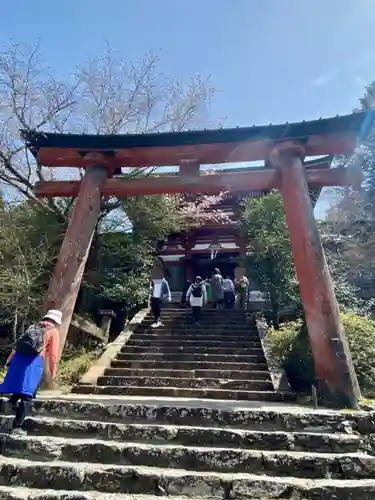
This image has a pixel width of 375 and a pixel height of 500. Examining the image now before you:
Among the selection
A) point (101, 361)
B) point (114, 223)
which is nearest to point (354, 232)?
point (114, 223)

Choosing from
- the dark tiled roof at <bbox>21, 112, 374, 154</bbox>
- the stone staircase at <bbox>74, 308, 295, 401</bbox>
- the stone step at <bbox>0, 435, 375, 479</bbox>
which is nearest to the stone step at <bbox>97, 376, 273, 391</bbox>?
the stone staircase at <bbox>74, 308, 295, 401</bbox>

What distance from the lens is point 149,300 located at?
42.3 ft

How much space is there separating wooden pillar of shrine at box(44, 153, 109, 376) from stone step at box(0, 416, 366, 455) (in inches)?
78.8

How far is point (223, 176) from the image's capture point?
747cm

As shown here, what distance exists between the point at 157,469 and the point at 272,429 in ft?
4.91

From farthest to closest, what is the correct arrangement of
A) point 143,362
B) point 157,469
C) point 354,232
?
point 354,232 < point 143,362 < point 157,469

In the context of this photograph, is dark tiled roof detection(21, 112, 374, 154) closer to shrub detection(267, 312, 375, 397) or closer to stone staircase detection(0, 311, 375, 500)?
shrub detection(267, 312, 375, 397)

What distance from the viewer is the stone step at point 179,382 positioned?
7.10 metres

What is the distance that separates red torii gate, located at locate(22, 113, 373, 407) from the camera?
601 centimetres

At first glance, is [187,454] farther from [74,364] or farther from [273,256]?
[273,256]

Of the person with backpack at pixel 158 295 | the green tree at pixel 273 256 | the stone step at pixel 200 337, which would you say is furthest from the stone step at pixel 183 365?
the green tree at pixel 273 256

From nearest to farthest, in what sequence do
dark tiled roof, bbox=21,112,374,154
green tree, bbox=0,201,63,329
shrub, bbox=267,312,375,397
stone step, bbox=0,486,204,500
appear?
stone step, bbox=0,486,204,500 < shrub, bbox=267,312,375,397 < dark tiled roof, bbox=21,112,374,154 < green tree, bbox=0,201,63,329

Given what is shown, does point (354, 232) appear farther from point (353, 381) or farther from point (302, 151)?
point (353, 381)

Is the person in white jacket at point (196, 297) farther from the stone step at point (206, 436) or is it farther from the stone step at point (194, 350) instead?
the stone step at point (206, 436)
